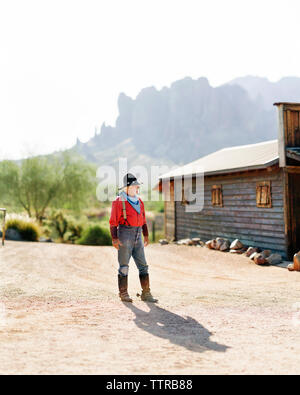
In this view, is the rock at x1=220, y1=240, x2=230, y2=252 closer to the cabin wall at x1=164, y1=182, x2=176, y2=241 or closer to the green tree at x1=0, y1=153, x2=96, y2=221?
the cabin wall at x1=164, y1=182, x2=176, y2=241

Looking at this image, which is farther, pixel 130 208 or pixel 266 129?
pixel 266 129

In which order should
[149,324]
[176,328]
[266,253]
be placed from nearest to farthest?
[176,328], [149,324], [266,253]

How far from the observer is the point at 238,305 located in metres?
5.79

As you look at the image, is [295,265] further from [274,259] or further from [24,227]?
[24,227]

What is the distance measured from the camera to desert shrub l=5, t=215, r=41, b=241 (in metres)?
16.7

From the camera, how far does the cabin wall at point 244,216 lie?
11.5 meters

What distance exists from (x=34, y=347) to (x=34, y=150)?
26.6 m

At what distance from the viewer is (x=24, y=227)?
1688 cm

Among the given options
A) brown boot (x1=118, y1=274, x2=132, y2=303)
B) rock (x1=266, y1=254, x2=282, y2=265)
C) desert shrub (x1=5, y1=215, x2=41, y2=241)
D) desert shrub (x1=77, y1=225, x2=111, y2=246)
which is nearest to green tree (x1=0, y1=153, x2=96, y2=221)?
desert shrub (x1=77, y1=225, x2=111, y2=246)

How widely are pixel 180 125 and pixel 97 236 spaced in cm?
10208

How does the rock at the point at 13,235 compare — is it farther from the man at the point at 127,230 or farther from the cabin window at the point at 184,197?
the man at the point at 127,230

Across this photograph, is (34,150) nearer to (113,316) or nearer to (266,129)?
(113,316)

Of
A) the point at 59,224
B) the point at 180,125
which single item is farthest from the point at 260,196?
the point at 180,125

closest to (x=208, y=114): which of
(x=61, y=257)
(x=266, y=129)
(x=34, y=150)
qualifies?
(x=266, y=129)
